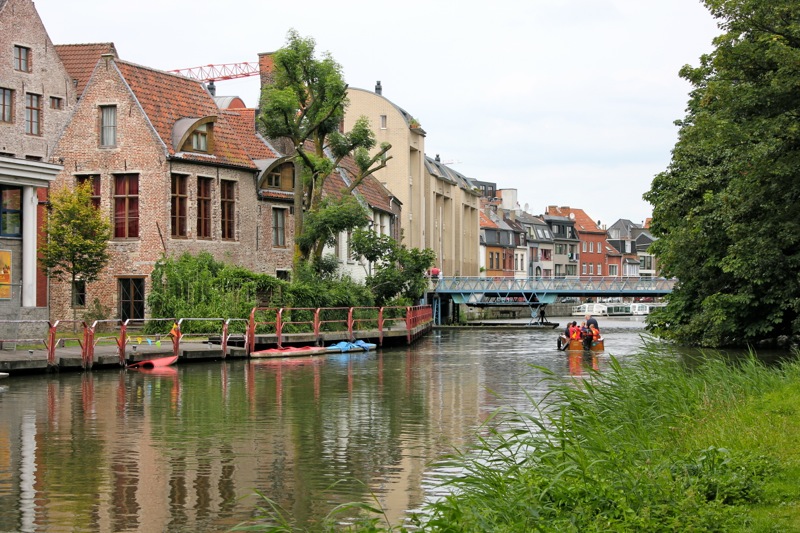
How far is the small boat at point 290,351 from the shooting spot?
1436 inches

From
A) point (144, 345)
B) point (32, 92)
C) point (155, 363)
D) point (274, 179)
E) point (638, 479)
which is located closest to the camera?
point (638, 479)

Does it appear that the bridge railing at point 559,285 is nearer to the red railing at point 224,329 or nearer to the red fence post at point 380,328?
the red railing at point 224,329

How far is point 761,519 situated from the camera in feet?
26.3

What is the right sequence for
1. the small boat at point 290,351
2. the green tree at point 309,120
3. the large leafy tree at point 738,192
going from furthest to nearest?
the green tree at point 309,120 < the small boat at point 290,351 < the large leafy tree at point 738,192

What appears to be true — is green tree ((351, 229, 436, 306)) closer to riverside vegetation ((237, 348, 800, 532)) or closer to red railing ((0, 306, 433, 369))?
red railing ((0, 306, 433, 369))

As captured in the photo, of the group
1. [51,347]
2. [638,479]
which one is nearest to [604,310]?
[51,347]

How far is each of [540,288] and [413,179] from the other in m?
12.9

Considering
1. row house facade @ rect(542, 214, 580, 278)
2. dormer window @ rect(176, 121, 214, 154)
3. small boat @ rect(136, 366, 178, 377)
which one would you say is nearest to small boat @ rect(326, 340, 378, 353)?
small boat @ rect(136, 366, 178, 377)

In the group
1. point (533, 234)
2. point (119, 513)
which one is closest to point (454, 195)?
point (533, 234)

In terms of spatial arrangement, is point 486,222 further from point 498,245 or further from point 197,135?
point 197,135

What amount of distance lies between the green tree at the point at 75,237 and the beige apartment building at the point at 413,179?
107 feet

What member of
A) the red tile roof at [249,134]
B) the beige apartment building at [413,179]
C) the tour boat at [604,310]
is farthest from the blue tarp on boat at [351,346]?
the tour boat at [604,310]

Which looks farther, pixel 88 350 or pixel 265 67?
pixel 265 67

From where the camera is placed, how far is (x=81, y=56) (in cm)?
5119
